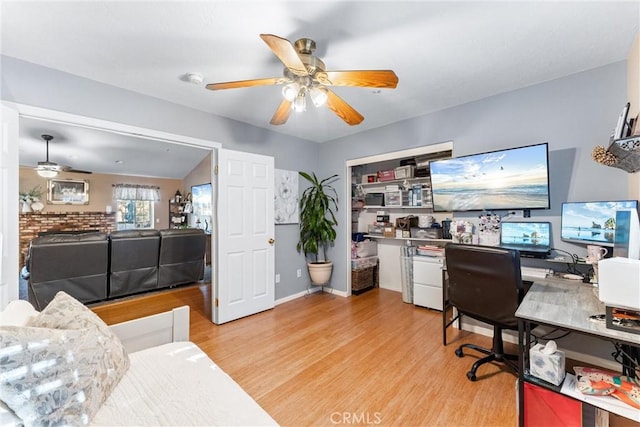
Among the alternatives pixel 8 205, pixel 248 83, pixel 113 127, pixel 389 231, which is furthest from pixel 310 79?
pixel 389 231

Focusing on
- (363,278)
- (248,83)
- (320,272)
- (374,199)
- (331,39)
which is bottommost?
(363,278)

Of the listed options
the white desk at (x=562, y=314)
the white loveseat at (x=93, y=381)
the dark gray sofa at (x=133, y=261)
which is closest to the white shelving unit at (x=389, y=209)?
the white desk at (x=562, y=314)

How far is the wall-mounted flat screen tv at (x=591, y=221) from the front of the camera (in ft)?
6.19

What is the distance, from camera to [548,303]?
163 cm

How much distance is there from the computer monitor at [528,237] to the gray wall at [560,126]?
9 centimetres

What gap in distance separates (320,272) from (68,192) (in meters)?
6.80

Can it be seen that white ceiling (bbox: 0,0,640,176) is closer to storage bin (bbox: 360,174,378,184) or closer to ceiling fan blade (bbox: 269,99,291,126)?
ceiling fan blade (bbox: 269,99,291,126)

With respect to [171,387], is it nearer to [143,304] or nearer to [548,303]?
[548,303]

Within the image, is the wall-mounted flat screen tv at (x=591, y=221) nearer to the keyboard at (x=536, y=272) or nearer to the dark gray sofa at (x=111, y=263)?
the keyboard at (x=536, y=272)

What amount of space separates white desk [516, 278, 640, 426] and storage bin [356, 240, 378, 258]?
2450mm

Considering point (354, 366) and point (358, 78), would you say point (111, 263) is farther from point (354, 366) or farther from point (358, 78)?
point (358, 78)

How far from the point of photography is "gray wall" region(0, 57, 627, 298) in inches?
82.1

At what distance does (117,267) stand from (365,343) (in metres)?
3.65

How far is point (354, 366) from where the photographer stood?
217cm
